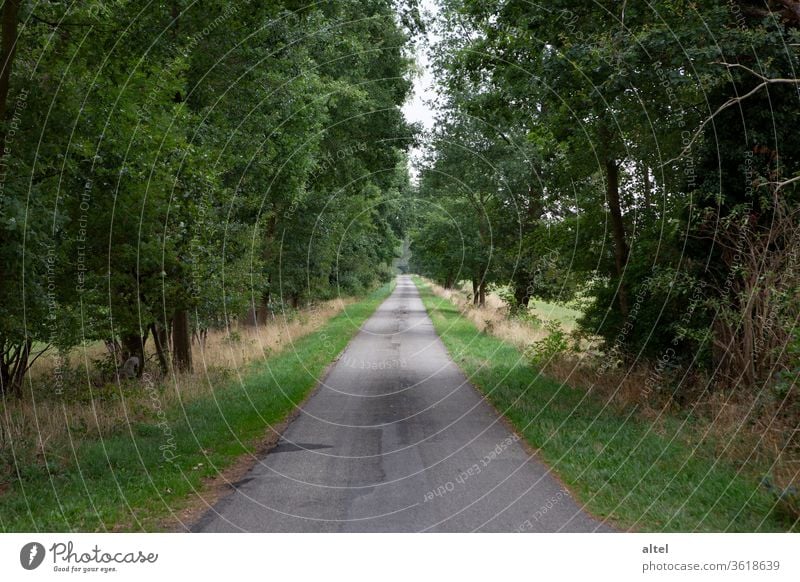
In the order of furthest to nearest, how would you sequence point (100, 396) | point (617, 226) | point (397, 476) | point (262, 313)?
1. point (262, 313)
2. point (617, 226)
3. point (100, 396)
4. point (397, 476)

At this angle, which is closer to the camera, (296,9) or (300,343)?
(296,9)

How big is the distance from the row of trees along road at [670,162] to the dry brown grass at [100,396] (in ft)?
31.0

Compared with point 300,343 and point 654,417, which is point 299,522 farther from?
point 300,343

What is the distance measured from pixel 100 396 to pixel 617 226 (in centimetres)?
1177

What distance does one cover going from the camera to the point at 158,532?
6.99 meters

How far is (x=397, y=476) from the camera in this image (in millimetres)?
9133

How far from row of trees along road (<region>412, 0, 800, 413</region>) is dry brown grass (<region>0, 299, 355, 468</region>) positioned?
9451 millimetres

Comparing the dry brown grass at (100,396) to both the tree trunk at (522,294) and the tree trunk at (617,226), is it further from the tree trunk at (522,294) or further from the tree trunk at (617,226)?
the tree trunk at (522,294)

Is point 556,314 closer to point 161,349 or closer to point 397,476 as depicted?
point 161,349

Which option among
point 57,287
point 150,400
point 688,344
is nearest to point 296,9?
point 57,287

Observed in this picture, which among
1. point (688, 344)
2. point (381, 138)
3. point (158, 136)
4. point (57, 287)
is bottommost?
point (688, 344)

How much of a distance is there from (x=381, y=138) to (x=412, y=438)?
656 inches

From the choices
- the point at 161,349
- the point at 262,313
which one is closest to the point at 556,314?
the point at 262,313

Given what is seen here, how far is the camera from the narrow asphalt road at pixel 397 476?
7223 millimetres
